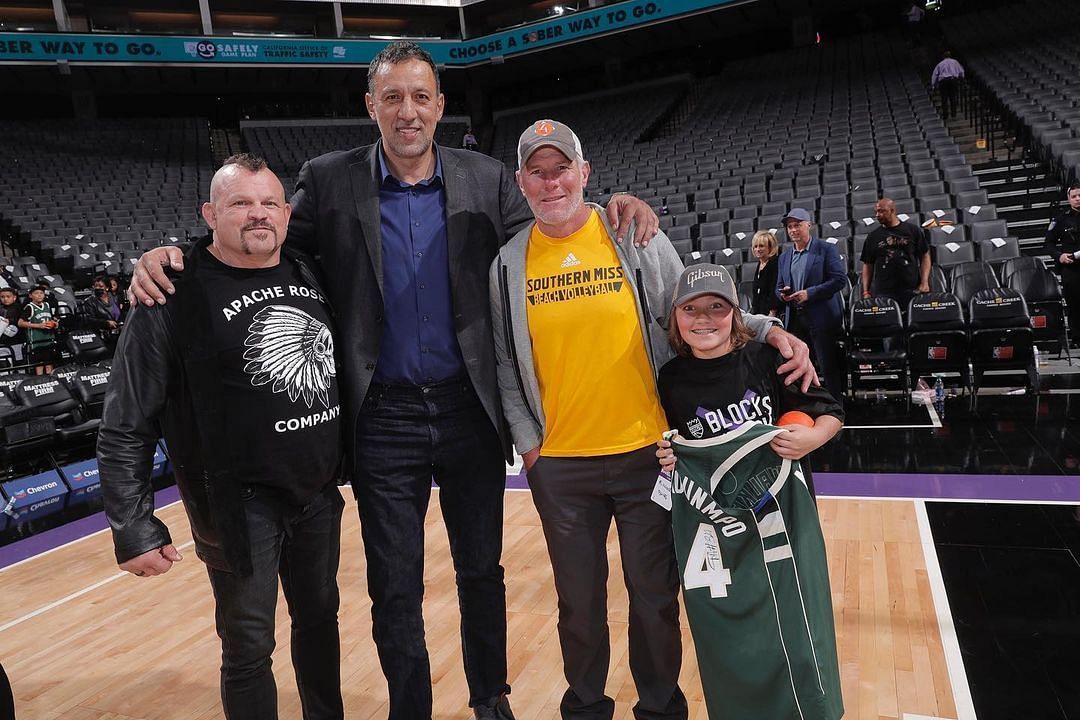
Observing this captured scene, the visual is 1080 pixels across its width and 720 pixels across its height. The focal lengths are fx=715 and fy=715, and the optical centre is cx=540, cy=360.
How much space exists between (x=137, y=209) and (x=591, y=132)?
10387mm

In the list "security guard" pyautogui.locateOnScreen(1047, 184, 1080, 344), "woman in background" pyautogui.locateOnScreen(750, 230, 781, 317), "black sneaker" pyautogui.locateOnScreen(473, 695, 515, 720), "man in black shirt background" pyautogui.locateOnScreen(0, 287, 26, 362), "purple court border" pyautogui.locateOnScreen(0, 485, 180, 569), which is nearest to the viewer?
"black sneaker" pyautogui.locateOnScreen(473, 695, 515, 720)

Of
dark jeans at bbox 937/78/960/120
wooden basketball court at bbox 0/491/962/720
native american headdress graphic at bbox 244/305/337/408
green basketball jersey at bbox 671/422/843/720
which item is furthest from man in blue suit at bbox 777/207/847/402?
dark jeans at bbox 937/78/960/120

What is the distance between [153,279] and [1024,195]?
1063 cm

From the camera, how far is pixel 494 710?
2.13m

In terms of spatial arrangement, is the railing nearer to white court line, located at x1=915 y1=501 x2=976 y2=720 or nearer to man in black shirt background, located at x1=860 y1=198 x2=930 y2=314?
man in black shirt background, located at x1=860 y1=198 x2=930 y2=314

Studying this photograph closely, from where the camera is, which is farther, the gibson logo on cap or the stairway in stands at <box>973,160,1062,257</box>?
the stairway in stands at <box>973,160,1062,257</box>

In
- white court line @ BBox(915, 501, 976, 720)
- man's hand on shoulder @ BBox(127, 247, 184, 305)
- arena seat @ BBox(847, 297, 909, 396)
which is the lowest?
white court line @ BBox(915, 501, 976, 720)

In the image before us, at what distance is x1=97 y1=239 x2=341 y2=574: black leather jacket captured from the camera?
1.72m

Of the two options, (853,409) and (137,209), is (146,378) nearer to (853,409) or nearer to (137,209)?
(853,409)

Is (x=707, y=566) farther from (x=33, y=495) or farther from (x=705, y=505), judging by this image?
(x=33, y=495)

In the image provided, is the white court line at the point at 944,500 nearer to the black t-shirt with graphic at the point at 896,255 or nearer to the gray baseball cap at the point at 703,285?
the gray baseball cap at the point at 703,285

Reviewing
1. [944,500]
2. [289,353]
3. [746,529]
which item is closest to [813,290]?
[944,500]

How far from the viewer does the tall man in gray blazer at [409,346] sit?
76.5 inches

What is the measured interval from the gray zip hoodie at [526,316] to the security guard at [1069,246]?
559 cm
